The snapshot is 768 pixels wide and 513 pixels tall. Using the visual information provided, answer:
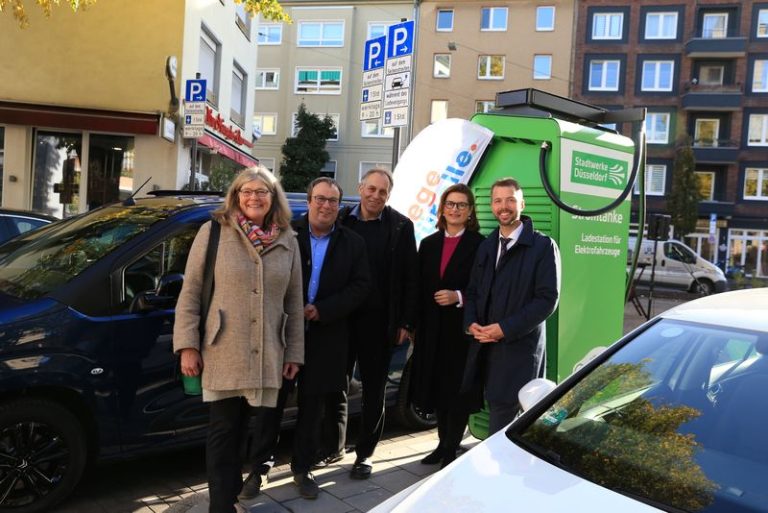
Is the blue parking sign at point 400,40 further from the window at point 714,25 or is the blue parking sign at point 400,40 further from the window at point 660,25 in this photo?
the window at point 714,25

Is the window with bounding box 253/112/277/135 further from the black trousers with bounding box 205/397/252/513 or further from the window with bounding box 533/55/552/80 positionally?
the black trousers with bounding box 205/397/252/513

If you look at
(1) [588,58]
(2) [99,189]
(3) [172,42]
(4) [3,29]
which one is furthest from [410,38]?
(1) [588,58]

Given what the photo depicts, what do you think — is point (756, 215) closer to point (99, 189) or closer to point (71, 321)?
point (99, 189)

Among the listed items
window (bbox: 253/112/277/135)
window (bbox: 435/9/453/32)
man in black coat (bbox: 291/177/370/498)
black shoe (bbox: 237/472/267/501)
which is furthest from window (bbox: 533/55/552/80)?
black shoe (bbox: 237/472/267/501)

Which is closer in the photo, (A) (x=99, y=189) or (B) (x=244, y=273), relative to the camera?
(B) (x=244, y=273)

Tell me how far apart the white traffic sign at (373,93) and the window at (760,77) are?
122 ft

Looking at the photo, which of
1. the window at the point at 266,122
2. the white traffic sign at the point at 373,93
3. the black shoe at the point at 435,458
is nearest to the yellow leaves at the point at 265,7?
the white traffic sign at the point at 373,93

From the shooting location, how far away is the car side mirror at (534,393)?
8.30 feet

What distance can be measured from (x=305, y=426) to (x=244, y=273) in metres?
1.17

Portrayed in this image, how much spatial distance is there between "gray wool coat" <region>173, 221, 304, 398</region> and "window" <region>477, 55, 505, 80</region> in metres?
34.7

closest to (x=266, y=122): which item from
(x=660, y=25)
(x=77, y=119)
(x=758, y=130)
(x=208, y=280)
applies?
(x=660, y=25)

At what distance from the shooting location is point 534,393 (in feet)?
8.49

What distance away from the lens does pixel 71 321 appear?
10.8 ft

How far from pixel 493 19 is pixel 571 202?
113 feet
